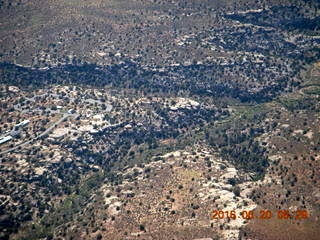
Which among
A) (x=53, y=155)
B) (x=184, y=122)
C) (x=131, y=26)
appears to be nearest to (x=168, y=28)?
(x=131, y=26)

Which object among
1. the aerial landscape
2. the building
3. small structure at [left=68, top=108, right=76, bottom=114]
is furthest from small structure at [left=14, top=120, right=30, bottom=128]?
small structure at [left=68, top=108, right=76, bottom=114]

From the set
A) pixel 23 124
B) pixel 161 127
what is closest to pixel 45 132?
pixel 23 124

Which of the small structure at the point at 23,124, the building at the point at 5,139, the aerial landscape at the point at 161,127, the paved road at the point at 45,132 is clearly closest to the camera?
the aerial landscape at the point at 161,127

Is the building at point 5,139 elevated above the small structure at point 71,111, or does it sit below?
below

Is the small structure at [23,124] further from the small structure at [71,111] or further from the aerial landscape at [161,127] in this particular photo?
the small structure at [71,111]

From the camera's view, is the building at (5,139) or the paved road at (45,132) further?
the building at (5,139)

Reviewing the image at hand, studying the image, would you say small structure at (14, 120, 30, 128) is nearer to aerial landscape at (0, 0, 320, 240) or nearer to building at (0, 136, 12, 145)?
aerial landscape at (0, 0, 320, 240)

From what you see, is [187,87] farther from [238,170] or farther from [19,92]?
[19,92]

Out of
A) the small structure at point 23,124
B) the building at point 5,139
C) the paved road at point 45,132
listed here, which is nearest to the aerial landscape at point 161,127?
the paved road at point 45,132
